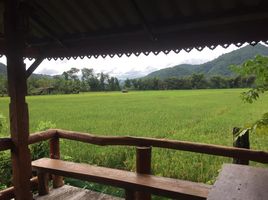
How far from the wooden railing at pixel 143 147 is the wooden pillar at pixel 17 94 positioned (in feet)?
0.49

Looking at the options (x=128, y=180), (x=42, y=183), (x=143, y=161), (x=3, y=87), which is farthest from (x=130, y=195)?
(x=3, y=87)

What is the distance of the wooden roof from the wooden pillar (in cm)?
18

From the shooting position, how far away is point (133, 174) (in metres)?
3.21

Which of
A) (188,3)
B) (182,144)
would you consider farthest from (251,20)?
(182,144)

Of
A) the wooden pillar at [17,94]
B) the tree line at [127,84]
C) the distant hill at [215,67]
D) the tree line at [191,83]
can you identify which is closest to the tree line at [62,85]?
the tree line at [127,84]

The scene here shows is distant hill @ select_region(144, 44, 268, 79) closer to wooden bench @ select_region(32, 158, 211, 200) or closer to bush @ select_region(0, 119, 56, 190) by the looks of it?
bush @ select_region(0, 119, 56, 190)

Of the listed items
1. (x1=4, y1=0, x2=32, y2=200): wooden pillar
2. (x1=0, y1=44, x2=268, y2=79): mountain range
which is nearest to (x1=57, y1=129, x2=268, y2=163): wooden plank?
(x1=4, y1=0, x2=32, y2=200): wooden pillar

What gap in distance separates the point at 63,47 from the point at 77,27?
0.43 m

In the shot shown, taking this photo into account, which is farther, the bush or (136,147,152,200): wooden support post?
the bush

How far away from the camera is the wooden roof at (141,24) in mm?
2585

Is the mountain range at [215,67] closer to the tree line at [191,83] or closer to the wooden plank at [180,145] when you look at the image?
the tree line at [191,83]

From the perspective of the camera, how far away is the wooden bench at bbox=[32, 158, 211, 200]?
2.72 metres

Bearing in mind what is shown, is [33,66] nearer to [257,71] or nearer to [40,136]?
[40,136]

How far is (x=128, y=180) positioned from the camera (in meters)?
3.01
